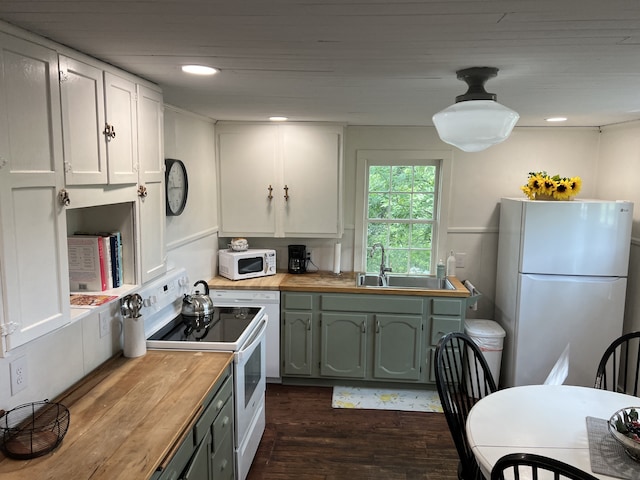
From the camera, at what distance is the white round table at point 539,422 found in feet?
5.81

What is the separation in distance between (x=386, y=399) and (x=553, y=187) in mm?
2082

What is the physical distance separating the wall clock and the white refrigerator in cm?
248

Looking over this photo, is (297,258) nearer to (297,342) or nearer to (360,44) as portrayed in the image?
(297,342)

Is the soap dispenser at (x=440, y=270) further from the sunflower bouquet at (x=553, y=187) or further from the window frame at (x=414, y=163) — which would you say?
the sunflower bouquet at (x=553, y=187)

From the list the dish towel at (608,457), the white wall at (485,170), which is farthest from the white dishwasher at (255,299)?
the dish towel at (608,457)

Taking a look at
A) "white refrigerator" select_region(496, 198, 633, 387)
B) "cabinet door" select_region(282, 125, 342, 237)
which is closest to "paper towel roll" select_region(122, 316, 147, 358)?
"cabinet door" select_region(282, 125, 342, 237)

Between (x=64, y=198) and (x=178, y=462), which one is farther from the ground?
(x=64, y=198)

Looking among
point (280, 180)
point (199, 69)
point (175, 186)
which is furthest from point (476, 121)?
point (280, 180)

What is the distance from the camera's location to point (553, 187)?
3502mm

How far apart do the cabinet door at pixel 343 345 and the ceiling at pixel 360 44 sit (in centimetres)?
182

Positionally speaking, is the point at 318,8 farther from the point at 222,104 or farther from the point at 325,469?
the point at 325,469

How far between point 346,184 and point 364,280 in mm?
876

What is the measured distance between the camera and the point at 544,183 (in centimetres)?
351

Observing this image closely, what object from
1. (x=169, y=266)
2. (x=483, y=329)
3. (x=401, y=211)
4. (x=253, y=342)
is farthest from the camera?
(x=401, y=211)
